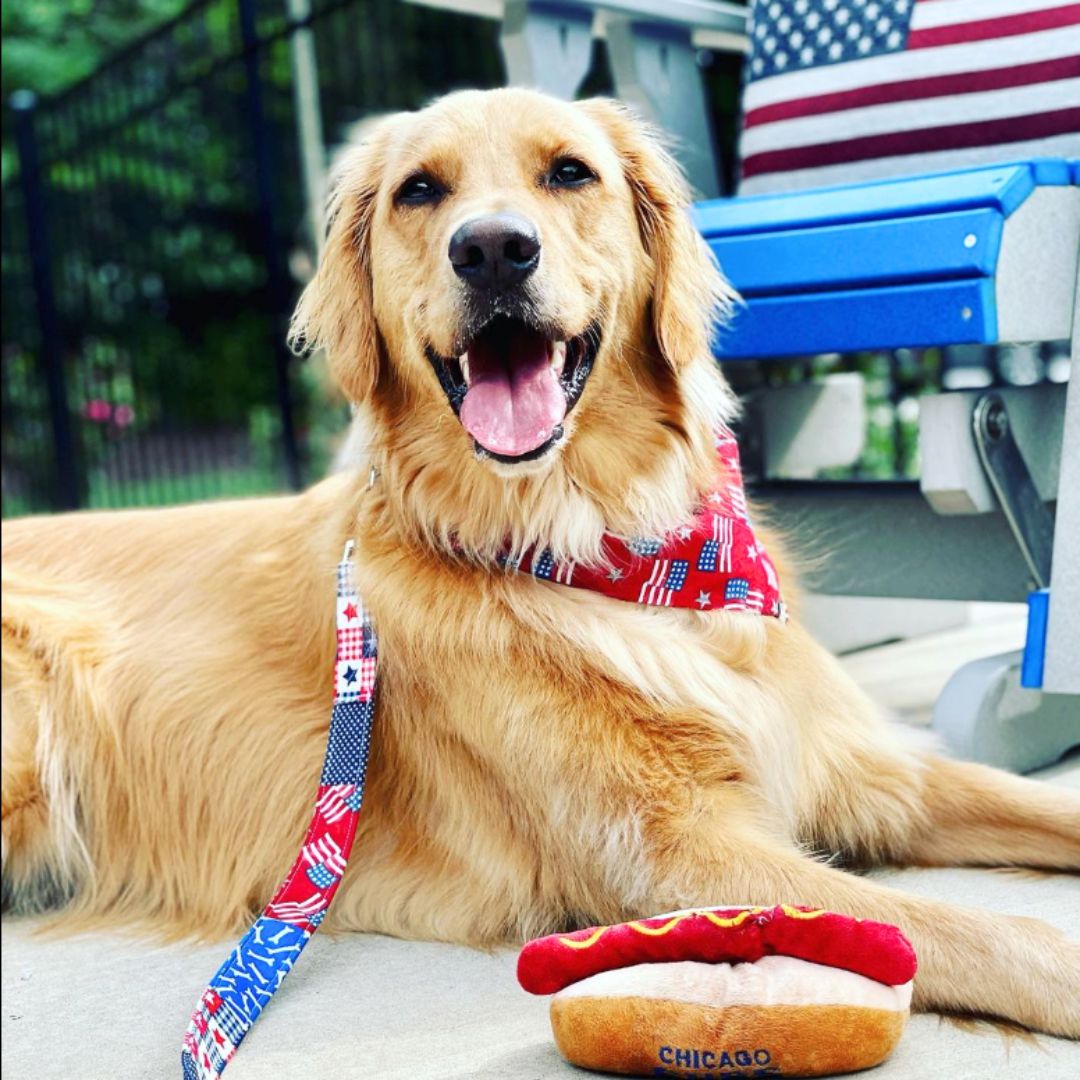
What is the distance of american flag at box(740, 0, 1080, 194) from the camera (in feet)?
9.64

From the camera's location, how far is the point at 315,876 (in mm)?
2174

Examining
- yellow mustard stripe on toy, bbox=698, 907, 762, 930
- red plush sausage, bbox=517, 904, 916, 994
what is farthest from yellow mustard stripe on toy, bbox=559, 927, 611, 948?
yellow mustard stripe on toy, bbox=698, 907, 762, 930

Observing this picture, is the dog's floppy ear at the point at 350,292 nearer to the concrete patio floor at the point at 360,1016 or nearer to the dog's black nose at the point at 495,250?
the dog's black nose at the point at 495,250

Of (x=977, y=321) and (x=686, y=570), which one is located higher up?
(x=977, y=321)

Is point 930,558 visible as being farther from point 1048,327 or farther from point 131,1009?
point 131,1009

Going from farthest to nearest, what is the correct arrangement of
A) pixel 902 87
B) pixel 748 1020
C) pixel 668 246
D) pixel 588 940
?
1. pixel 902 87
2. pixel 668 246
3. pixel 588 940
4. pixel 748 1020

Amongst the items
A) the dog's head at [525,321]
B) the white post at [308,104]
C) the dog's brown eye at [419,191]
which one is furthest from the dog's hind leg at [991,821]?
the white post at [308,104]

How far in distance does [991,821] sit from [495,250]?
1.22 metres

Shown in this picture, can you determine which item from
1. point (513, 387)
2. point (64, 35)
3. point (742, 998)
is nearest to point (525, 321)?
point (513, 387)

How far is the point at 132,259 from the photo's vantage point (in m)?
9.58

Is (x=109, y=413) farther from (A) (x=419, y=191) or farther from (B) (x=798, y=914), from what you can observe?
(B) (x=798, y=914)

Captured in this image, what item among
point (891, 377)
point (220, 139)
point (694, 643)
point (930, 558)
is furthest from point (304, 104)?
point (694, 643)

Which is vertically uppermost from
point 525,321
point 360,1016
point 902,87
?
point 902,87

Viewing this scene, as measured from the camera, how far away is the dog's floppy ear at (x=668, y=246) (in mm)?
2377
